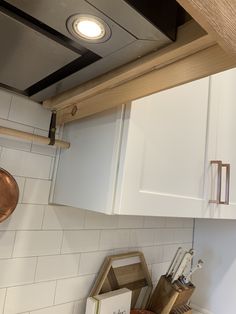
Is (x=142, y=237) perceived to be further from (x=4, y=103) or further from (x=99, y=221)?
(x=4, y=103)

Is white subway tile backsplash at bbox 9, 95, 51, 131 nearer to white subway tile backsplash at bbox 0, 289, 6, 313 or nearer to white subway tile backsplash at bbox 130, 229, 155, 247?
white subway tile backsplash at bbox 0, 289, 6, 313

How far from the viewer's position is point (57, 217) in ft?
3.25

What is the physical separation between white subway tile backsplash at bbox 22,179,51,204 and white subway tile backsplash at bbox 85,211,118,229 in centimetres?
21

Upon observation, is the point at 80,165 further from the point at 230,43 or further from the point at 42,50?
the point at 230,43

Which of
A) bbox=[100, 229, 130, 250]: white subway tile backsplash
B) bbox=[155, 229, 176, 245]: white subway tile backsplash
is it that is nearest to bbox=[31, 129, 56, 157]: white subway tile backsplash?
bbox=[100, 229, 130, 250]: white subway tile backsplash

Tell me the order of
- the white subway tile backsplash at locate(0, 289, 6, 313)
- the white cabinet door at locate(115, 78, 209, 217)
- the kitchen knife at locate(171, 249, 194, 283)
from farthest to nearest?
the kitchen knife at locate(171, 249, 194, 283)
the white subway tile backsplash at locate(0, 289, 6, 313)
the white cabinet door at locate(115, 78, 209, 217)

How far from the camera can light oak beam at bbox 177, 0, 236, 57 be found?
363 millimetres

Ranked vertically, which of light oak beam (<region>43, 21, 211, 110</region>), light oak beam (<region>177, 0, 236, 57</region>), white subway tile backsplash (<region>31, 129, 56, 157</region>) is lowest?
white subway tile backsplash (<region>31, 129, 56, 157</region>)

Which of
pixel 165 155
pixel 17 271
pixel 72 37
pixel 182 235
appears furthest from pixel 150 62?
pixel 182 235

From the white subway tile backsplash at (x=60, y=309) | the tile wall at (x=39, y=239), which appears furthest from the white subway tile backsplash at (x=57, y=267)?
the white subway tile backsplash at (x=60, y=309)

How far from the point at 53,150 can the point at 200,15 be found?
74 cm

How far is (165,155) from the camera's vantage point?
83 cm

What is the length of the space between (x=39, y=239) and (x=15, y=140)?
0.36 m

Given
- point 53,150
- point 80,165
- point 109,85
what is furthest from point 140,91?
point 53,150
